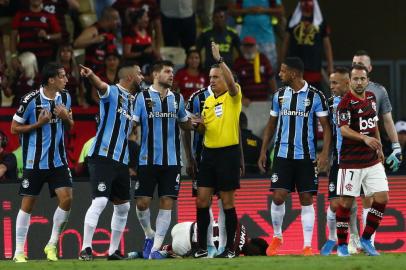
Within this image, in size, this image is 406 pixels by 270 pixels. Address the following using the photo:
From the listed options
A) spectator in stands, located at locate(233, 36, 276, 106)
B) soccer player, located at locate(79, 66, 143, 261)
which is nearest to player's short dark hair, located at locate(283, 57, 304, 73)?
soccer player, located at locate(79, 66, 143, 261)

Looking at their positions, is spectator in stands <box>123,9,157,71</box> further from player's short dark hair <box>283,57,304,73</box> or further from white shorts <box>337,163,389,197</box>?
white shorts <box>337,163,389,197</box>

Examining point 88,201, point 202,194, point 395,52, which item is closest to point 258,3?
point 395,52

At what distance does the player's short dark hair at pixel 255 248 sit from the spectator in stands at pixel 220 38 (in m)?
5.25

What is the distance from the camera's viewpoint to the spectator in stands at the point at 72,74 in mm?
20578

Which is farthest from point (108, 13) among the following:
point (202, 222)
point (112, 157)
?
point (202, 222)

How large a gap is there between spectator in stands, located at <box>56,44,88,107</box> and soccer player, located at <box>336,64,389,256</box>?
20.4ft

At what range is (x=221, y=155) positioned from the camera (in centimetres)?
1584

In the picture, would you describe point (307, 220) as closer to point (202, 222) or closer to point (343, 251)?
point (343, 251)

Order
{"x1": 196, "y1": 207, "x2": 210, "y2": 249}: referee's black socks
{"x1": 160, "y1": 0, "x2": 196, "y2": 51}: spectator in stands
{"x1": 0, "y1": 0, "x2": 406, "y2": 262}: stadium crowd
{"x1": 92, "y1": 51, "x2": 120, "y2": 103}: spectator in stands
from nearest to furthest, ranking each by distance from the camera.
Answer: {"x1": 0, "y1": 0, "x2": 406, "y2": 262}: stadium crowd → {"x1": 196, "y1": 207, "x2": 210, "y2": 249}: referee's black socks → {"x1": 92, "y1": 51, "x2": 120, "y2": 103}: spectator in stands → {"x1": 160, "y1": 0, "x2": 196, "y2": 51}: spectator in stands

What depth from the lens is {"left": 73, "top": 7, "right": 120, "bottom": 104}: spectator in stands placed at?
2108 centimetres

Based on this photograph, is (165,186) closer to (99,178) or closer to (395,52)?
(99,178)

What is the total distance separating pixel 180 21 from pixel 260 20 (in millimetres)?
1307

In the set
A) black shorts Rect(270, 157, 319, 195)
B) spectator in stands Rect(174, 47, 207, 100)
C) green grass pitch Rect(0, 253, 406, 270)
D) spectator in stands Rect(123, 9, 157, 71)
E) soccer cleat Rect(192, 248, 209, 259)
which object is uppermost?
spectator in stands Rect(123, 9, 157, 71)

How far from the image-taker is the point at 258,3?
74.7 ft
